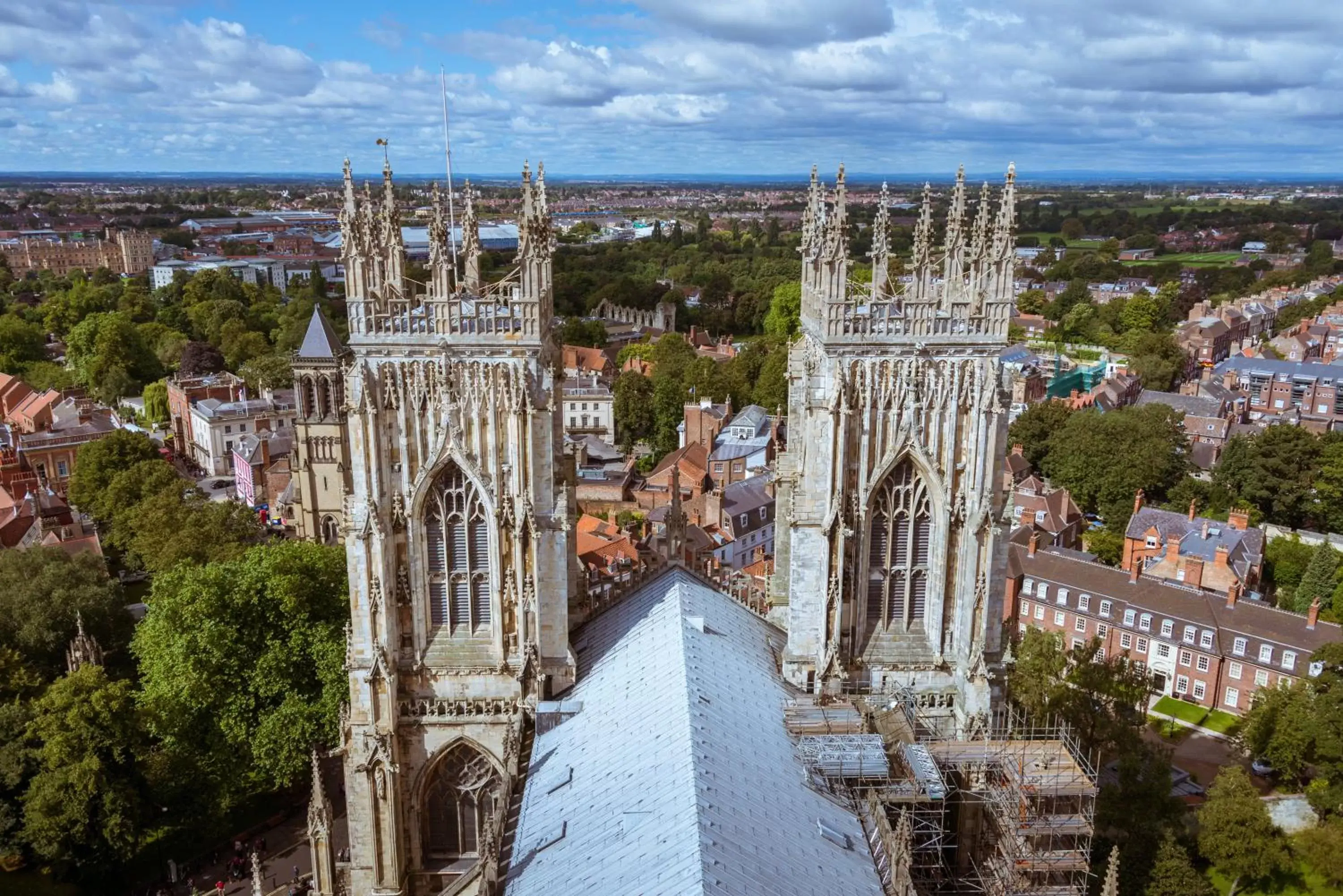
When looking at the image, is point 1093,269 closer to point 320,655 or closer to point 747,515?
point 747,515

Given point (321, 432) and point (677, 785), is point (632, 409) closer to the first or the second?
point (321, 432)

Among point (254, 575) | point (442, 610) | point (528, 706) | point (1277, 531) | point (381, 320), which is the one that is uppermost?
point (381, 320)

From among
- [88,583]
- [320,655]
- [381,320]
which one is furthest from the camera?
[88,583]

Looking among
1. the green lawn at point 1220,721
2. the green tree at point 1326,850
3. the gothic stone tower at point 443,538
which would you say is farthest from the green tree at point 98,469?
the green tree at point 1326,850

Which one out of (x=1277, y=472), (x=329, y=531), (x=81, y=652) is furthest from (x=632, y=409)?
(x=81, y=652)

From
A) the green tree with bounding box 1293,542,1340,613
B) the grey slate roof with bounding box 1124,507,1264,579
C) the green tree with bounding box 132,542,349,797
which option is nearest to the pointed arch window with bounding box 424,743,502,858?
the green tree with bounding box 132,542,349,797

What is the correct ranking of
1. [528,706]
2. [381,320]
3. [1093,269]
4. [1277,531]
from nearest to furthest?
[381,320]
[528,706]
[1277,531]
[1093,269]

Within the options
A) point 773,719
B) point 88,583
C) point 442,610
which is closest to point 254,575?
point 88,583
